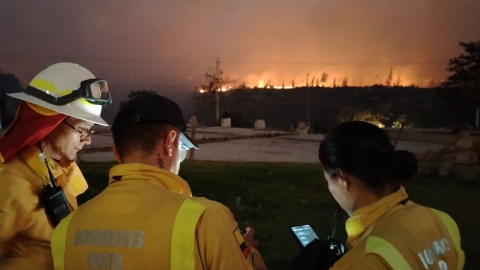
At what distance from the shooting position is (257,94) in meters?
58.7

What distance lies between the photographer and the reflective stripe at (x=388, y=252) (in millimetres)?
1353

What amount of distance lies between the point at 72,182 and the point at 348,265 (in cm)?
153

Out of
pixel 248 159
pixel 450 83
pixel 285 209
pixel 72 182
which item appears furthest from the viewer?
pixel 450 83

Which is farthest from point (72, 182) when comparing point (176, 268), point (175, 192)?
point (176, 268)

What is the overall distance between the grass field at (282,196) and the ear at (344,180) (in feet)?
11.3

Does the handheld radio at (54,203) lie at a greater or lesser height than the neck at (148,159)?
lesser

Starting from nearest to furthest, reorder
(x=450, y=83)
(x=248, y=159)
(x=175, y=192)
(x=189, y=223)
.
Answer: (x=189, y=223), (x=175, y=192), (x=248, y=159), (x=450, y=83)

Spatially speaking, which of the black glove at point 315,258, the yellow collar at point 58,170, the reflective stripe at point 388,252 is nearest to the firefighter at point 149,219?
the black glove at point 315,258

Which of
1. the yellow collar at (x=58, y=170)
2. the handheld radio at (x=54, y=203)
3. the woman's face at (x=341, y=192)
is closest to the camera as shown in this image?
the woman's face at (x=341, y=192)

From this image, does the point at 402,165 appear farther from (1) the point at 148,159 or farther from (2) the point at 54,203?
→ (2) the point at 54,203

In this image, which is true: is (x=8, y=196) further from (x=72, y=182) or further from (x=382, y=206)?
(x=382, y=206)

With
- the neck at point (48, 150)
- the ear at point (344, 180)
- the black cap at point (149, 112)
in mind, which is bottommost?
the ear at point (344, 180)

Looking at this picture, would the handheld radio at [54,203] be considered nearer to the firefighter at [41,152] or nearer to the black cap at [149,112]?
the firefighter at [41,152]

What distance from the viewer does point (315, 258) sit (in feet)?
4.99
